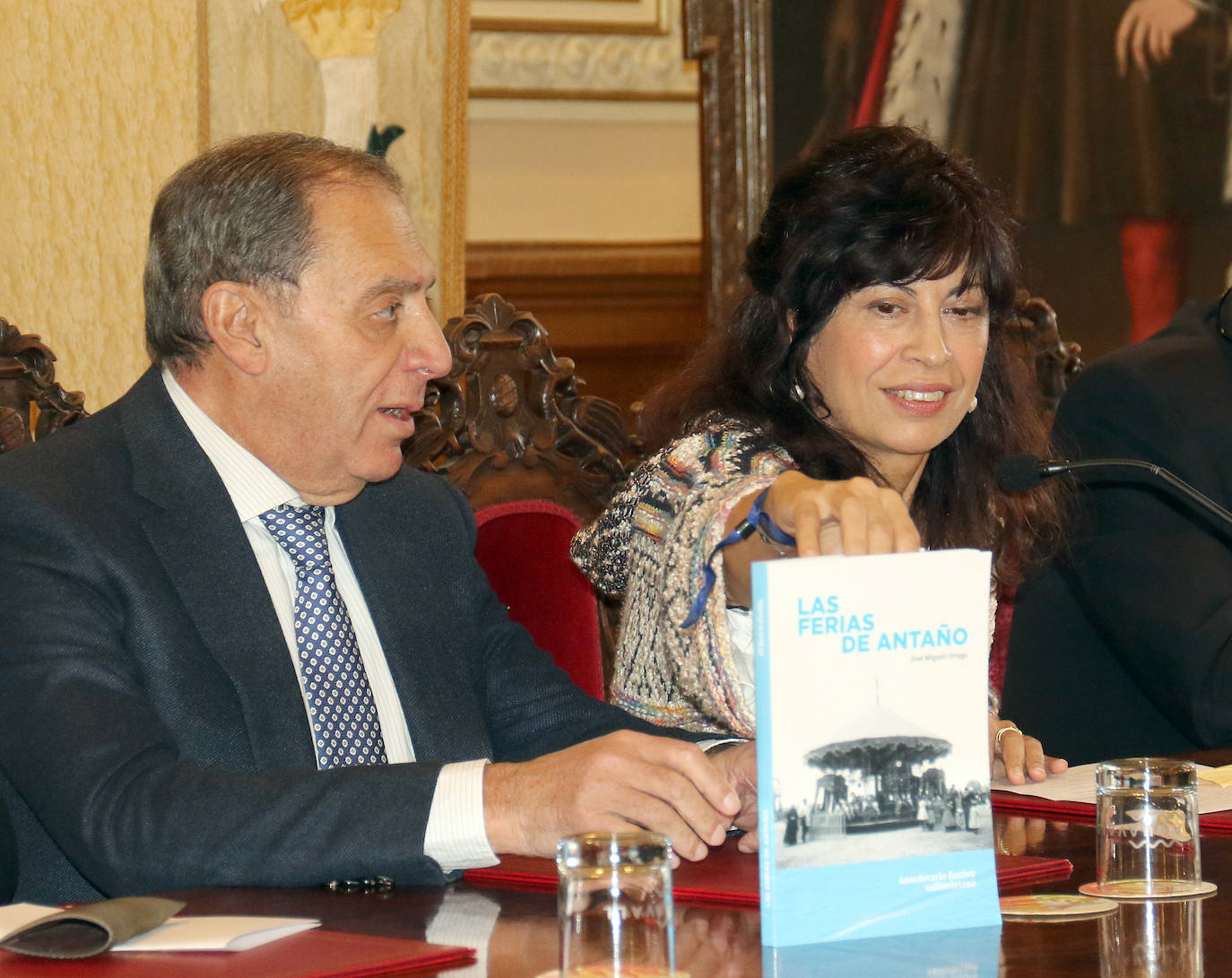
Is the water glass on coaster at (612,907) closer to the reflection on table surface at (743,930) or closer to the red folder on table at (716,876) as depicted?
the reflection on table surface at (743,930)

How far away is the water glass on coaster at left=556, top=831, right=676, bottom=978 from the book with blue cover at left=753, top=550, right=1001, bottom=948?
93 mm

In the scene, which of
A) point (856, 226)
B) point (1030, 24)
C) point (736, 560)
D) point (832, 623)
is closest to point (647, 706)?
point (736, 560)

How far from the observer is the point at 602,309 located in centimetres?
508

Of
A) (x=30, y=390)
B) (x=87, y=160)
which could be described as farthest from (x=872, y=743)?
(x=87, y=160)

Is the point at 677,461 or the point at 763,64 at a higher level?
the point at 763,64

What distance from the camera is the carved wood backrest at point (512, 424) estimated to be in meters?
2.13

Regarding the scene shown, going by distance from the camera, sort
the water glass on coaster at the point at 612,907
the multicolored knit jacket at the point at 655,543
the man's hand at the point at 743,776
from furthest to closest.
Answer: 1. the multicolored knit jacket at the point at 655,543
2. the man's hand at the point at 743,776
3. the water glass on coaster at the point at 612,907

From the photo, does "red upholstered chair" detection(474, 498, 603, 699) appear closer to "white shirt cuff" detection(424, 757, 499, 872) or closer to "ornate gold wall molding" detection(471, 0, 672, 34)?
"white shirt cuff" detection(424, 757, 499, 872)

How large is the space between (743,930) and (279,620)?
67 cm

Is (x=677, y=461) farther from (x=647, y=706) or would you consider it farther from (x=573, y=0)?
(x=573, y=0)

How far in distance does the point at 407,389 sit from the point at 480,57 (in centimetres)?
326

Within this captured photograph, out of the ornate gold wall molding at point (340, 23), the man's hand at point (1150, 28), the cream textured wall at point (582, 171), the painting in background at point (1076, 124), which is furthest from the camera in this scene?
the cream textured wall at point (582, 171)

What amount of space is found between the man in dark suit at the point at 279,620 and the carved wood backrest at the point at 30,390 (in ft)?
0.73

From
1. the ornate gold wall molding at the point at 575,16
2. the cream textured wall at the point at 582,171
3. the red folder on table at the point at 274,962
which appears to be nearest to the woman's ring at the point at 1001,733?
the red folder on table at the point at 274,962
